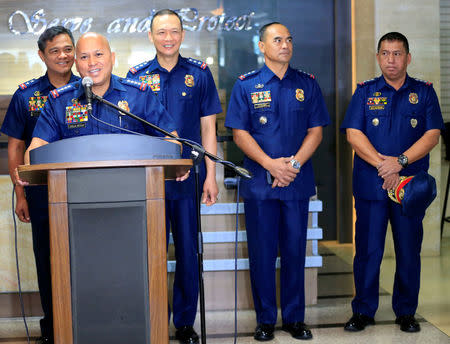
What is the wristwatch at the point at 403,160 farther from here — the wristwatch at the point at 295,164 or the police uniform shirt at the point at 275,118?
the wristwatch at the point at 295,164

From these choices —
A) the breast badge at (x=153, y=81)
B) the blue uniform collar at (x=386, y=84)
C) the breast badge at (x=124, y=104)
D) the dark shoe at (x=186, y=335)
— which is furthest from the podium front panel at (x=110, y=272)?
the blue uniform collar at (x=386, y=84)

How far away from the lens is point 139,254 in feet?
6.32

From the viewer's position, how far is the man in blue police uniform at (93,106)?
2.40 metres

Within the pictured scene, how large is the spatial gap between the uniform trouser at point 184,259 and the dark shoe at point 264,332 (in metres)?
0.35

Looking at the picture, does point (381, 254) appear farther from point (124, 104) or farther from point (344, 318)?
point (124, 104)

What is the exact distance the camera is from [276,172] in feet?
10.3

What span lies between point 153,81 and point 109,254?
4.60ft

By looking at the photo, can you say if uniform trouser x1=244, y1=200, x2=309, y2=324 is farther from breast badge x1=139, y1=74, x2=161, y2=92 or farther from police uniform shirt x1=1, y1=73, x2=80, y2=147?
police uniform shirt x1=1, y1=73, x2=80, y2=147

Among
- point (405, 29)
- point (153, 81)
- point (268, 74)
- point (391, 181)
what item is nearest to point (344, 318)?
point (391, 181)

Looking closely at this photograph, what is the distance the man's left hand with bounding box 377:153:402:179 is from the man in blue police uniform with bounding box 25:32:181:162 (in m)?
1.32

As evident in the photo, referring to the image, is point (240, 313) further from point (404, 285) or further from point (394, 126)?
point (394, 126)

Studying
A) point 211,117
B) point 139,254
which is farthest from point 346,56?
point 139,254

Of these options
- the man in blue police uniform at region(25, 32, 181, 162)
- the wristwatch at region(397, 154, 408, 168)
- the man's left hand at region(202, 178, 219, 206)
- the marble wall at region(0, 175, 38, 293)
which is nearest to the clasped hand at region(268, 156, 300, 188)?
the man's left hand at region(202, 178, 219, 206)

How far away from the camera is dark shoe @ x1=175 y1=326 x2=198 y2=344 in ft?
9.93
